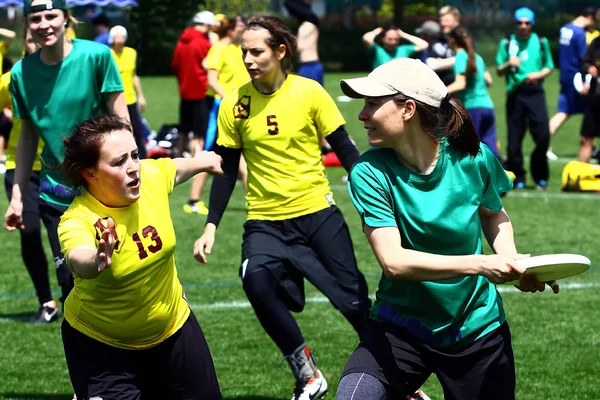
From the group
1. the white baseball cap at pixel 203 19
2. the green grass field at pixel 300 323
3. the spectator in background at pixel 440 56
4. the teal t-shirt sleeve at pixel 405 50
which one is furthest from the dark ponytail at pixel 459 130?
the white baseball cap at pixel 203 19

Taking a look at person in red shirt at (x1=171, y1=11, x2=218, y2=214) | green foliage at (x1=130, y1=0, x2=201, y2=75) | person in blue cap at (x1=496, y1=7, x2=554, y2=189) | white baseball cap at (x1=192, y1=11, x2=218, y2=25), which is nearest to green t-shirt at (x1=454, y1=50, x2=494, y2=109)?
person in blue cap at (x1=496, y1=7, x2=554, y2=189)

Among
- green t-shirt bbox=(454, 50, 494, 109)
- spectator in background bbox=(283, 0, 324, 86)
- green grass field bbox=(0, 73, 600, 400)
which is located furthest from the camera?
spectator in background bbox=(283, 0, 324, 86)

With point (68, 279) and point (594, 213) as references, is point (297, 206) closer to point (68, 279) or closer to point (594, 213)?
point (68, 279)

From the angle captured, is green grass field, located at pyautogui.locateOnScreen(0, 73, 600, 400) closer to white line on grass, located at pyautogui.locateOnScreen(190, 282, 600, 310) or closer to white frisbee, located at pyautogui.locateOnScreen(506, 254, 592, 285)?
A: white line on grass, located at pyautogui.locateOnScreen(190, 282, 600, 310)

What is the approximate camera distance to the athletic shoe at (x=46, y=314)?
8.21 metres

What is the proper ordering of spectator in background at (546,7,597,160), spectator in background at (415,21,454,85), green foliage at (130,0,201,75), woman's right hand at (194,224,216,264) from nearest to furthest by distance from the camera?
woman's right hand at (194,224,216,264) → green foliage at (130,0,201,75) → spectator in background at (415,21,454,85) → spectator in background at (546,7,597,160)

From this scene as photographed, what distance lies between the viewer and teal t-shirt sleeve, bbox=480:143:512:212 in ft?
14.3

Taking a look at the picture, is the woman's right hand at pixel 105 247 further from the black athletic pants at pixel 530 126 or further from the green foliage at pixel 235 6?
the green foliage at pixel 235 6

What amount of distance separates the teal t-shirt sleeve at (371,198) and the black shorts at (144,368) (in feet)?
3.28

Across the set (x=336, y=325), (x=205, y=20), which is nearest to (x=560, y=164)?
(x=205, y=20)

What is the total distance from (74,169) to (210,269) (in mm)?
5567

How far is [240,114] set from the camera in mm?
6391

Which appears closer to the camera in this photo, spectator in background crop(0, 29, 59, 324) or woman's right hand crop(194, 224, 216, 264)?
woman's right hand crop(194, 224, 216, 264)

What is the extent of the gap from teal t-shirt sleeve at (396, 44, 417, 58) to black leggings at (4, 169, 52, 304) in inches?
315
